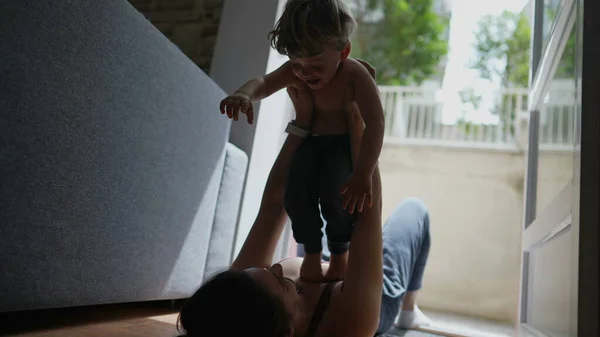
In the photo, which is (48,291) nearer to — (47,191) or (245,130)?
(47,191)

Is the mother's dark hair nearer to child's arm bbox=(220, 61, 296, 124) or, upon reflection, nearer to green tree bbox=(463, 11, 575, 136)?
child's arm bbox=(220, 61, 296, 124)

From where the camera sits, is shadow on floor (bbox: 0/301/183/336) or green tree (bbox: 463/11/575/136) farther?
green tree (bbox: 463/11/575/136)

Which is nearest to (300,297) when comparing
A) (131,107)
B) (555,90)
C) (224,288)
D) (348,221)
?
(348,221)

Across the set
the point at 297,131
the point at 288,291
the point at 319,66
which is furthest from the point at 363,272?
the point at 319,66

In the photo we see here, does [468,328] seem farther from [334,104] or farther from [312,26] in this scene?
[312,26]

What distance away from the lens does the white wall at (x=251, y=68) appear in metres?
2.31

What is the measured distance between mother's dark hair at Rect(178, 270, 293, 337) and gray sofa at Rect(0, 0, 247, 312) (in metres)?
0.49

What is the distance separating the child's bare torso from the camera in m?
1.09

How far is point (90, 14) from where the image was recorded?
1.14m

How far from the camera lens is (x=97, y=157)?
1193 millimetres

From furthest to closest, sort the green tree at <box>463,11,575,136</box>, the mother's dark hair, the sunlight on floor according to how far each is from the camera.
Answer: the green tree at <box>463,11,575,136</box>
the sunlight on floor
the mother's dark hair

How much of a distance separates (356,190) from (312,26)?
344 mm

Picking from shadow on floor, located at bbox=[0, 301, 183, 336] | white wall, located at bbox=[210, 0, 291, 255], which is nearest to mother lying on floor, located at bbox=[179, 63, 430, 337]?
shadow on floor, located at bbox=[0, 301, 183, 336]

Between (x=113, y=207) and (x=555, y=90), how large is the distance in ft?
4.96
